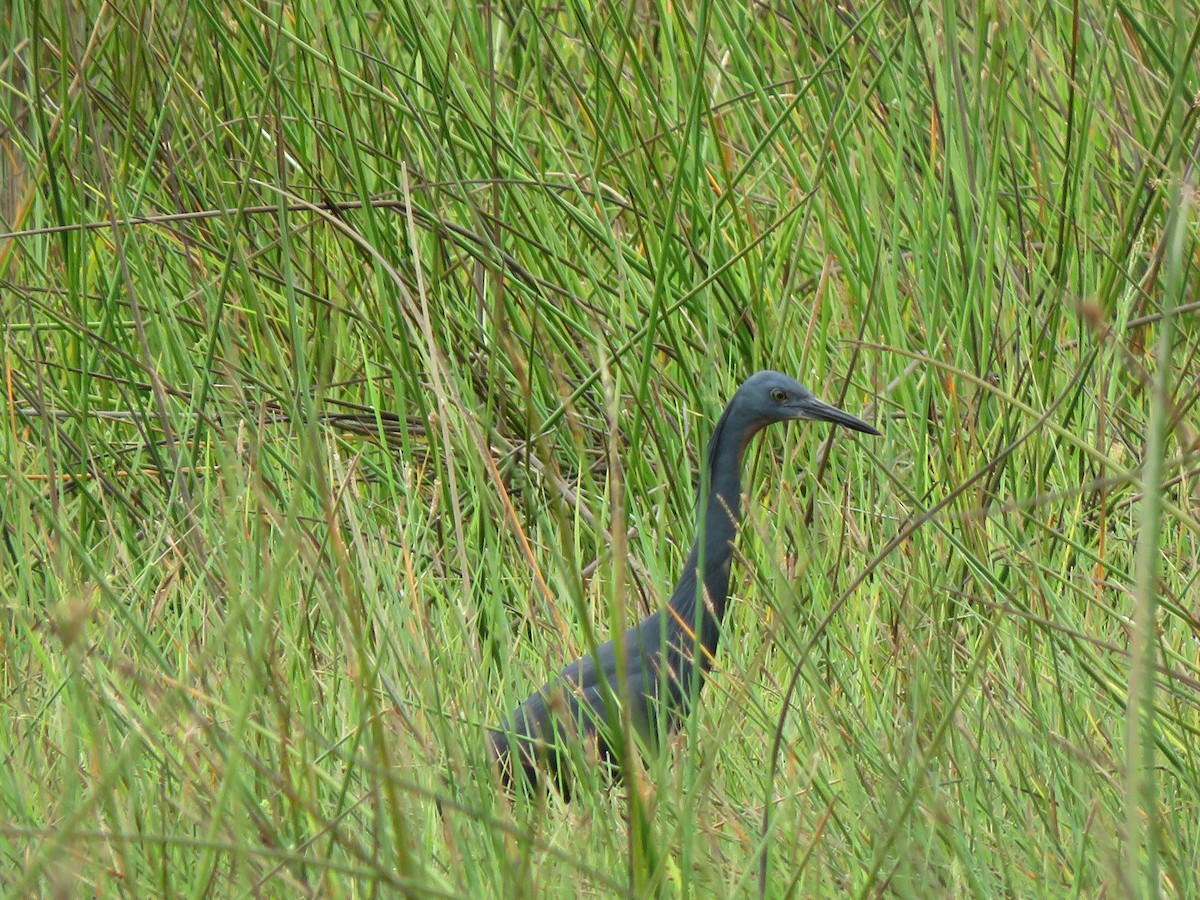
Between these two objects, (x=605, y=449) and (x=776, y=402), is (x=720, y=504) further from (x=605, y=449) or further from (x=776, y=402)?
(x=605, y=449)

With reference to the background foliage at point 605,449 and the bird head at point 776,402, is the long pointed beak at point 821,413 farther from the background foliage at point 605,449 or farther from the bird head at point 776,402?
the background foliage at point 605,449

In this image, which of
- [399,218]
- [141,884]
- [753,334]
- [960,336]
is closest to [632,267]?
[753,334]

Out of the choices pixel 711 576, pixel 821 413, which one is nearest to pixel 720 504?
pixel 711 576

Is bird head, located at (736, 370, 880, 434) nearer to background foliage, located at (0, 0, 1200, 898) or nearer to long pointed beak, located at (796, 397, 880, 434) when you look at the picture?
long pointed beak, located at (796, 397, 880, 434)

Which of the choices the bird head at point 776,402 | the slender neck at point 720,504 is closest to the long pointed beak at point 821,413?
the bird head at point 776,402

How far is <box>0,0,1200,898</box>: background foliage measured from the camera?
163 cm

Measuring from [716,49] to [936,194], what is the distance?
134 centimetres

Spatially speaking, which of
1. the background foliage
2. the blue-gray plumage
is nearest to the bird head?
the blue-gray plumage

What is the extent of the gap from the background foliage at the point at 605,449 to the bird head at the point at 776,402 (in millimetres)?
138

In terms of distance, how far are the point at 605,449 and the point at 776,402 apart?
0.68m

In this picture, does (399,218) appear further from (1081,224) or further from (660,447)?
(1081,224)

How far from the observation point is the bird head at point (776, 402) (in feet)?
9.35

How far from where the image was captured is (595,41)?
120 inches

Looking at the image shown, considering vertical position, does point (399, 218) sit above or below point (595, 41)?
below
